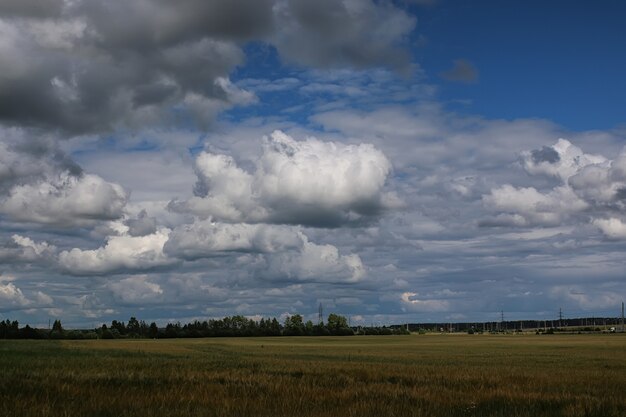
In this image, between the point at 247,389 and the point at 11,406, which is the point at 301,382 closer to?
the point at 247,389

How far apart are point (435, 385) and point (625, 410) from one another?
741cm

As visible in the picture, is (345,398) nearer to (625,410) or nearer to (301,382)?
(301,382)

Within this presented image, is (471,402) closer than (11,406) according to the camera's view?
No

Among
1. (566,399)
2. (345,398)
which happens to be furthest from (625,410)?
(345,398)

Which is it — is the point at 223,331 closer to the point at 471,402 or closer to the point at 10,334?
the point at 10,334

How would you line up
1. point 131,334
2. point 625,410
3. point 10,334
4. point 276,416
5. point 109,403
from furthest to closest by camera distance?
point 131,334 → point 10,334 → point 625,410 → point 109,403 → point 276,416

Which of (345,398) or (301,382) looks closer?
(345,398)

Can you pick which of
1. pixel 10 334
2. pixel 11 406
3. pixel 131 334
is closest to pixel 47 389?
pixel 11 406

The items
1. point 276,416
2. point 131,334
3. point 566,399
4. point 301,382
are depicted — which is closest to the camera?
point 276,416

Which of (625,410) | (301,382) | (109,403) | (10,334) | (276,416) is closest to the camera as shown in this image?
(276,416)

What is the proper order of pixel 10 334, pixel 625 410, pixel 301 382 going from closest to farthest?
pixel 625 410
pixel 301 382
pixel 10 334

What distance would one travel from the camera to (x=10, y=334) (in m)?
138

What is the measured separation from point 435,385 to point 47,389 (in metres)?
13.2

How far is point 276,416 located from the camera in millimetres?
15383
